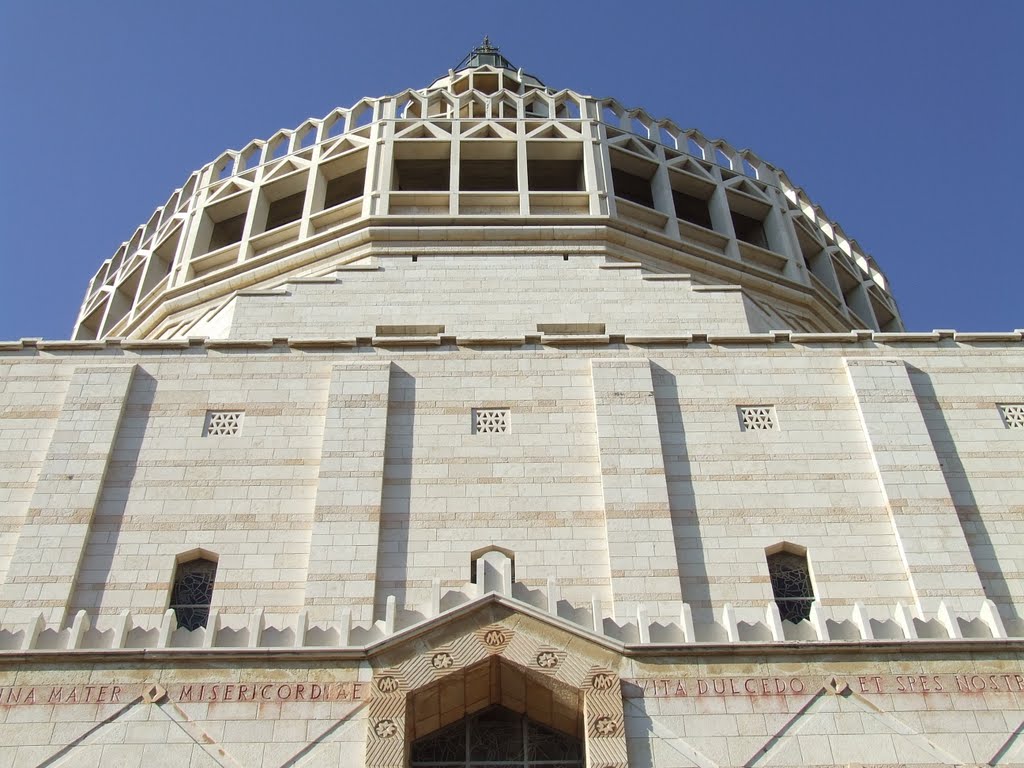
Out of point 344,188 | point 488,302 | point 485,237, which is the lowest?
point 488,302

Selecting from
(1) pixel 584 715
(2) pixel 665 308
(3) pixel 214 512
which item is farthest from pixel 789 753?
(2) pixel 665 308

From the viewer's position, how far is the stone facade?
13672 mm

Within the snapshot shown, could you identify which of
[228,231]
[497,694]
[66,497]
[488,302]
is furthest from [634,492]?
[228,231]

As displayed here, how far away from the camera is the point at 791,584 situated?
16.6 meters

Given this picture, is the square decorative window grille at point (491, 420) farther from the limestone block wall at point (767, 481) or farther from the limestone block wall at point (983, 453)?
the limestone block wall at point (983, 453)

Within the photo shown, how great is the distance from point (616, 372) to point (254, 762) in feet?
28.5

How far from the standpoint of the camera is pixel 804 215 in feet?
102

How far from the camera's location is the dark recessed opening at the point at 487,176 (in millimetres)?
28812

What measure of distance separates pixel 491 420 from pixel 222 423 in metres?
4.26

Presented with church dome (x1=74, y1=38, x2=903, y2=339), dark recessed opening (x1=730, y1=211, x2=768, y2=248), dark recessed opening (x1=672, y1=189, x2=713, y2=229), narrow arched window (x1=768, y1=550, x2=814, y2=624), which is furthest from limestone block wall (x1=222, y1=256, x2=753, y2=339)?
dark recessed opening (x1=730, y1=211, x2=768, y2=248)

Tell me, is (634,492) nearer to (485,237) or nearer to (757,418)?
(757,418)

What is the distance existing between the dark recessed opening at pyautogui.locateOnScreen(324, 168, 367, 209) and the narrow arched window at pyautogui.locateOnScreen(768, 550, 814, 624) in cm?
1583

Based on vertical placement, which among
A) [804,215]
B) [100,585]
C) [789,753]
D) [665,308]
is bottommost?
[789,753]

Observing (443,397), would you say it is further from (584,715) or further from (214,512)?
(584,715)
